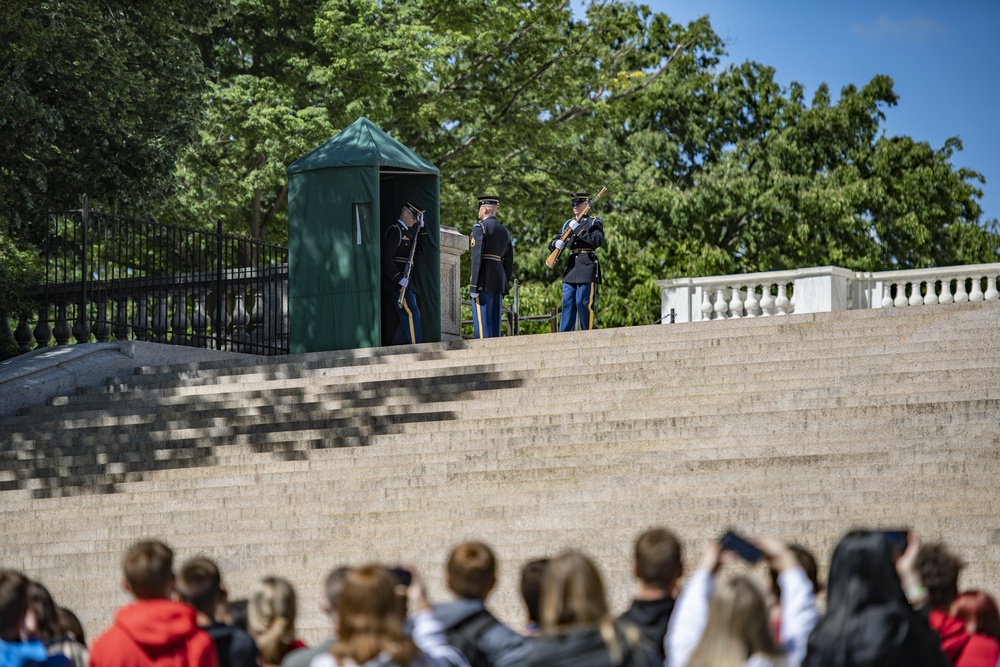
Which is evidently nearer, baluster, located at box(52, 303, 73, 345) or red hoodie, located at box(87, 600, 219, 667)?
red hoodie, located at box(87, 600, 219, 667)

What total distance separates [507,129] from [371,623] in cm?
2656

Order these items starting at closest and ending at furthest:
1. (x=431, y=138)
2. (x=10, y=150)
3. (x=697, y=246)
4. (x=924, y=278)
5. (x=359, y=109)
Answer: (x=10, y=150), (x=924, y=278), (x=359, y=109), (x=431, y=138), (x=697, y=246)

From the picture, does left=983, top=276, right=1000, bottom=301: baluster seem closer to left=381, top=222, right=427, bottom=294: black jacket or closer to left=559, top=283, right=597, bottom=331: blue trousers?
left=559, top=283, right=597, bottom=331: blue trousers

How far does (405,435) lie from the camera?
44.5ft

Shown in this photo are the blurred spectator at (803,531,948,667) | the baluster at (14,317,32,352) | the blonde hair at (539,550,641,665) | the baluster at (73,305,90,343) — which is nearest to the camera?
the blonde hair at (539,550,641,665)

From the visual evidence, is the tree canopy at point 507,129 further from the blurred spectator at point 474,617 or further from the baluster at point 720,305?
the blurred spectator at point 474,617

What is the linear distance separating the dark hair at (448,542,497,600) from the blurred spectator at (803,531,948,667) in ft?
3.71

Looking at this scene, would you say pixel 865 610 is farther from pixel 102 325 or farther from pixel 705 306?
pixel 705 306

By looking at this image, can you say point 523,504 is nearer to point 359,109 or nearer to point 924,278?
point 924,278

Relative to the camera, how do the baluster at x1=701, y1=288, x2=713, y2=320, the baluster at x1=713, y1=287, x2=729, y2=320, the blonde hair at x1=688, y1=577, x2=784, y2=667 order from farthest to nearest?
the baluster at x1=701, y1=288, x2=713, y2=320 → the baluster at x1=713, y1=287, x2=729, y2=320 → the blonde hair at x1=688, y1=577, x2=784, y2=667

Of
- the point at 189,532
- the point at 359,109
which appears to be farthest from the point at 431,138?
the point at 189,532

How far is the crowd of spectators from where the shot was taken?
4.63 m

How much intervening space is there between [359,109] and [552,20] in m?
4.32

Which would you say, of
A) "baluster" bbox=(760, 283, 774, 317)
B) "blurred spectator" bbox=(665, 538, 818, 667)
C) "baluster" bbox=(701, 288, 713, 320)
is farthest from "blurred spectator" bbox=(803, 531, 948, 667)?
"baluster" bbox=(701, 288, 713, 320)
